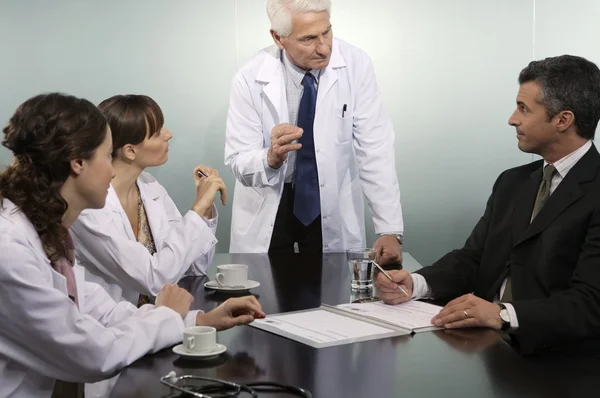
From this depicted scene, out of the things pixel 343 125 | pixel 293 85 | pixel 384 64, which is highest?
pixel 384 64

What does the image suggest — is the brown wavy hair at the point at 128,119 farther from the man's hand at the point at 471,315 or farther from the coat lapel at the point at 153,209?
the man's hand at the point at 471,315

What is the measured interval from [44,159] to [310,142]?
1.86 m

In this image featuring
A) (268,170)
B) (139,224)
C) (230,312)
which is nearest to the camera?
(230,312)

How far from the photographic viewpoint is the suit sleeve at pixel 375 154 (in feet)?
10.9

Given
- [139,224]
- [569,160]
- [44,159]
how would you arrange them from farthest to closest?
[139,224]
[569,160]
[44,159]

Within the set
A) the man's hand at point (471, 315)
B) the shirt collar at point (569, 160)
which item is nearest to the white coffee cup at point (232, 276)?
the man's hand at point (471, 315)

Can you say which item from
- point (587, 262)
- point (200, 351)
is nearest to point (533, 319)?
point (587, 262)

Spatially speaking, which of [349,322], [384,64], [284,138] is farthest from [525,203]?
[384,64]

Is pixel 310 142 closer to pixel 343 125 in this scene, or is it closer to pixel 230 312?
pixel 343 125

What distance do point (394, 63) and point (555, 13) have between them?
3.06 ft

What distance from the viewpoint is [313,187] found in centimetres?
341

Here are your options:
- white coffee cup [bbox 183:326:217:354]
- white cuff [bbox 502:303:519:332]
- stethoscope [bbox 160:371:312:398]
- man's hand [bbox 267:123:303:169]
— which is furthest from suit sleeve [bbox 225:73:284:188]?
stethoscope [bbox 160:371:312:398]

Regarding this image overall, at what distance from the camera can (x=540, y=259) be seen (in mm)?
2168

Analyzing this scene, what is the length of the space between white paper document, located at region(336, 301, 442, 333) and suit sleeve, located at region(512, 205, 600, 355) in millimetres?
222
